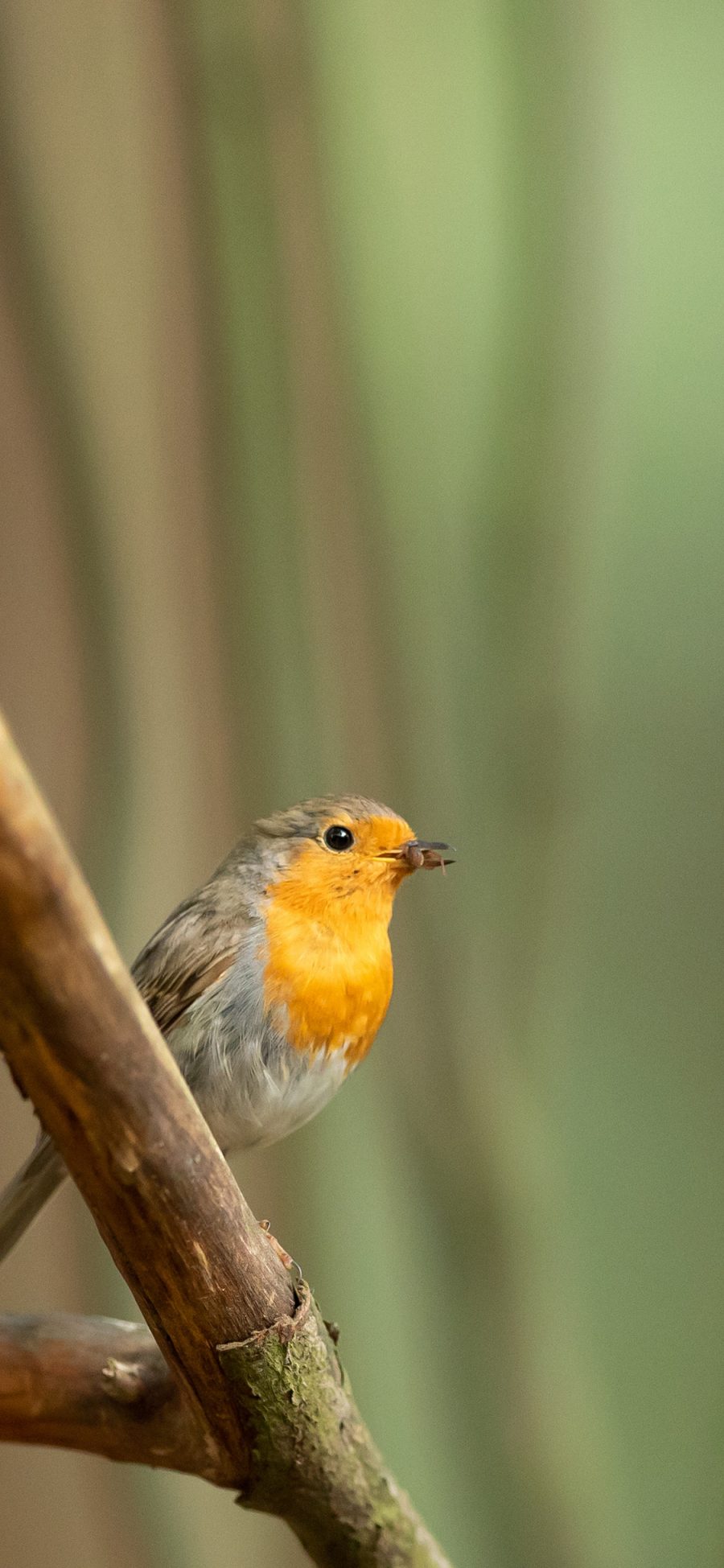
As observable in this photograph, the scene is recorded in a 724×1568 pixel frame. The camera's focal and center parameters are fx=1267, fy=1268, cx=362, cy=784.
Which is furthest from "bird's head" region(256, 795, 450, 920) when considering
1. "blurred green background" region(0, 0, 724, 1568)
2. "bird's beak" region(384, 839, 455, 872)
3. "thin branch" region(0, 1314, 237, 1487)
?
"blurred green background" region(0, 0, 724, 1568)

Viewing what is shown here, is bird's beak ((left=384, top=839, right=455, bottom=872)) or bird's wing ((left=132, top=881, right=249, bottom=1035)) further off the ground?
bird's beak ((left=384, top=839, right=455, bottom=872))

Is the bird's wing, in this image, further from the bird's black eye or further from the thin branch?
the thin branch

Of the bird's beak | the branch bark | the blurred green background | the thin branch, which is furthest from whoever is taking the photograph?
the blurred green background

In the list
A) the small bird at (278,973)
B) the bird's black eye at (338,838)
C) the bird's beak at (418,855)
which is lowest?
the small bird at (278,973)

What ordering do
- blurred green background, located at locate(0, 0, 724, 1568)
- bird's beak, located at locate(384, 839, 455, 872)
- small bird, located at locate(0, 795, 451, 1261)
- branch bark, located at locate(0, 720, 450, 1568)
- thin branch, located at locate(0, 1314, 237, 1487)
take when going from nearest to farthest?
1. branch bark, located at locate(0, 720, 450, 1568)
2. thin branch, located at locate(0, 1314, 237, 1487)
3. small bird, located at locate(0, 795, 451, 1261)
4. bird's beak, located at locate(384, 839, 455, 872)
5. blurred green background, located at locate(0, 0, 724, 1568)

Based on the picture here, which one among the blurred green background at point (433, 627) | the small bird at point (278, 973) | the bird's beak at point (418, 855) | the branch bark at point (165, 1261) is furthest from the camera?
the blurred green background at point (433, 627)

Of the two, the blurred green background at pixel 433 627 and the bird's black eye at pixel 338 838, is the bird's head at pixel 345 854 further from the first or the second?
the blurred green background at pixel 433 627

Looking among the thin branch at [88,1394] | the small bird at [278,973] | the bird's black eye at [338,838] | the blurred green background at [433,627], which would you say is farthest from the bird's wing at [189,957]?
the blurred green background at [433,627]
